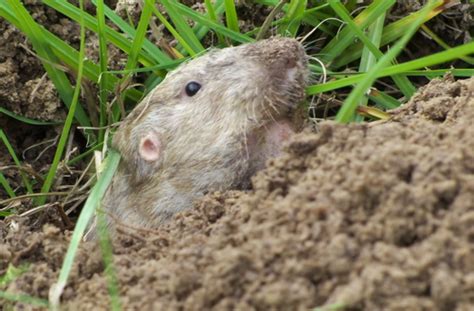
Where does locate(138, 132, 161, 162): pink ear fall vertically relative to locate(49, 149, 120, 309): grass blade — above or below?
below

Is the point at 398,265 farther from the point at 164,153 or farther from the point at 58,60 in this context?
the point at 58,60

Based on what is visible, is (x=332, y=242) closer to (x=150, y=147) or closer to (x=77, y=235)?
(x=77, y=235)

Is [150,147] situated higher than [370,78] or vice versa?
[370,78]

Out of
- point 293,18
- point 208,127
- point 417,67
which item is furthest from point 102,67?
point 417,67

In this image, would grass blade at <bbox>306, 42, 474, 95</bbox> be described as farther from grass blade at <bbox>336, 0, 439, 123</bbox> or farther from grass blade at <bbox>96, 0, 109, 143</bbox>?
grass blade at <bbox>96, 0, 109, 143</bbox>

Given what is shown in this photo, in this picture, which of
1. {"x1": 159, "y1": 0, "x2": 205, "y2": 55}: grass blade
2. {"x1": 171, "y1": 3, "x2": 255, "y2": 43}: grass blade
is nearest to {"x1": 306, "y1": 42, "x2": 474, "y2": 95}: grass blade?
{"x1": 171, "y1": 3, "x2": 255, "y2": 43}: grass blade

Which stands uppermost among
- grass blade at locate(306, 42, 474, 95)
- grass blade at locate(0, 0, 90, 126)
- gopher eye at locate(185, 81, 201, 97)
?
grass blade at locate(0, 0, 90, 126)

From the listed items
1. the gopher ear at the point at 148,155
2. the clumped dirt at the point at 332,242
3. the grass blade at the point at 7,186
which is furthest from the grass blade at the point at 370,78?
the grass blade at the point at 7,186
